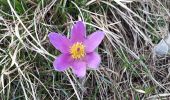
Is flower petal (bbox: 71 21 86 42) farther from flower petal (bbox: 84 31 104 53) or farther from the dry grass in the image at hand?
the dry grass

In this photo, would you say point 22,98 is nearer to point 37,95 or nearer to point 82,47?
point 37,95

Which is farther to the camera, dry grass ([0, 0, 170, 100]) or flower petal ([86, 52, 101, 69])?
dry grass ([0, 0, 170, 100])

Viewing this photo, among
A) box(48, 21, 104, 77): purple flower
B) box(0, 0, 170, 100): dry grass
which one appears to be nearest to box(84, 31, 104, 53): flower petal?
box(48, 21, 104, 77): purple flower

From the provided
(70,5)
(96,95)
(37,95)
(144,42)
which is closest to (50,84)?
(37,95)

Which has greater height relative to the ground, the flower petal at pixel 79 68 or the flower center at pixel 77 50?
the flower center at pixel 77 50

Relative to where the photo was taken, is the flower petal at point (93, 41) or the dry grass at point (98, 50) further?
the dry grass at point (98, 50)

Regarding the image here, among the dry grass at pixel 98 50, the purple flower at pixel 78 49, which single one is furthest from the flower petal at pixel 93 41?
the dry grass at pixel 98 50

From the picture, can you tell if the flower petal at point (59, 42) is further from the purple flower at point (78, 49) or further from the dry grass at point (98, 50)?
the dry grass at point (98, 50)

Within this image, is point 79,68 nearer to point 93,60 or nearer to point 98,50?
point 93,60
